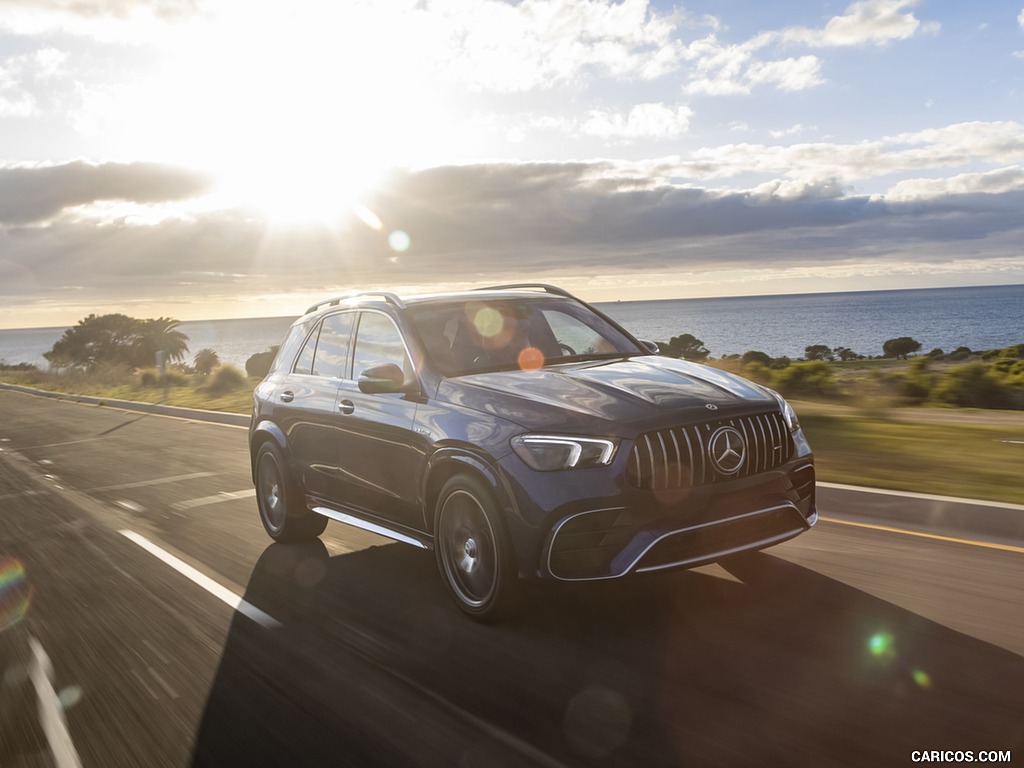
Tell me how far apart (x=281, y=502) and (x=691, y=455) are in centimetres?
395

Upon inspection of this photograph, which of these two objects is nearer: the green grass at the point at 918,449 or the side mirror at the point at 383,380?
the side mirror at the point at 383,380

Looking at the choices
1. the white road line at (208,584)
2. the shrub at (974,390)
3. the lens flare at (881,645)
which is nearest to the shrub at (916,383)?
the shrub at (974,390)

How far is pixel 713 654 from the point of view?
455cm

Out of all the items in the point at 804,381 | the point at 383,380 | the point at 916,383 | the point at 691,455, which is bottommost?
the point at 916,383

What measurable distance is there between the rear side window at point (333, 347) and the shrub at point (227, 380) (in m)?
20.8

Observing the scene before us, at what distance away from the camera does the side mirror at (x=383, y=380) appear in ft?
18.5

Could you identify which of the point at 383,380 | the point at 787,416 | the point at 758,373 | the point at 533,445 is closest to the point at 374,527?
the point at 383,380

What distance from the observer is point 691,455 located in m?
4.68

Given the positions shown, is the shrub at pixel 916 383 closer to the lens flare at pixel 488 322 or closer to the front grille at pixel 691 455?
the lens flare at pixel 488 322

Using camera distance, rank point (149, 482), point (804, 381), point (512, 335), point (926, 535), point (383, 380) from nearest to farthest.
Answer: point (383, 380) → point (512, 335) → point (926, 535) → point (149, 482) → point (804, 381)

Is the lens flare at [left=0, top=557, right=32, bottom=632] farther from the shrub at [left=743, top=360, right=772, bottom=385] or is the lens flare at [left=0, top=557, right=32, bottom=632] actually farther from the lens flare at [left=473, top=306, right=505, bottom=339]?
the shrub at [left=743, top=360, right=772, bottom=385]

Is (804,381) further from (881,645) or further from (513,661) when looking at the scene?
(513,661)

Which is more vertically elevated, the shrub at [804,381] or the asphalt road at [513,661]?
the asphalt road at [513,661]

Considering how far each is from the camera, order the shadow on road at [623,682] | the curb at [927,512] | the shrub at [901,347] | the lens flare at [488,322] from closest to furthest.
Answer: the shadow on road at [623,682] < the lens flare at [488,322] < the curb at [927,512] < the shrub at [901,347]
